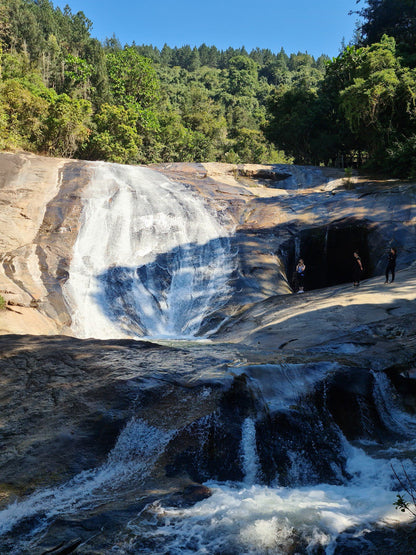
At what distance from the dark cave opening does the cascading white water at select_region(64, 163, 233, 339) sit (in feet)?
9.33

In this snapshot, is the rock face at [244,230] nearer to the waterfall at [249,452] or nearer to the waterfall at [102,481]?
the waterfall at [102,481]

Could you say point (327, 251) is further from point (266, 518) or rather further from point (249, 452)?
point (266, 518)

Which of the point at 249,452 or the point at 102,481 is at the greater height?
the point at 102,481

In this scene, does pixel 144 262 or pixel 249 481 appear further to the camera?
pixel 144 262

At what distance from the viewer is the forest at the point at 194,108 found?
2470 cm

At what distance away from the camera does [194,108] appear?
5512 cm

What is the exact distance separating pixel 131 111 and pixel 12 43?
2288 cm

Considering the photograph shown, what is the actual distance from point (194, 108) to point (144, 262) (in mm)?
42070

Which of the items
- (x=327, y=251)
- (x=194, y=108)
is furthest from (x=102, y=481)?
(x=194, y=108)

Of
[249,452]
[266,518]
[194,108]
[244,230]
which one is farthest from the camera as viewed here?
[194,108]

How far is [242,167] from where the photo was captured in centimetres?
2591

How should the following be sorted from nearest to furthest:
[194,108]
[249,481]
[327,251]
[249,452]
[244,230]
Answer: [249,481], [249,452], [327,251], [244,230], [194,108]

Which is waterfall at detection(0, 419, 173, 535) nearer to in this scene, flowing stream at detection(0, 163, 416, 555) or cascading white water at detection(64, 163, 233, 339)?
flowing stream at detection(0, 163, 416, 555)

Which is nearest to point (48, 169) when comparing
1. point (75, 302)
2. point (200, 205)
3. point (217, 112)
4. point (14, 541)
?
point (200, 205)
